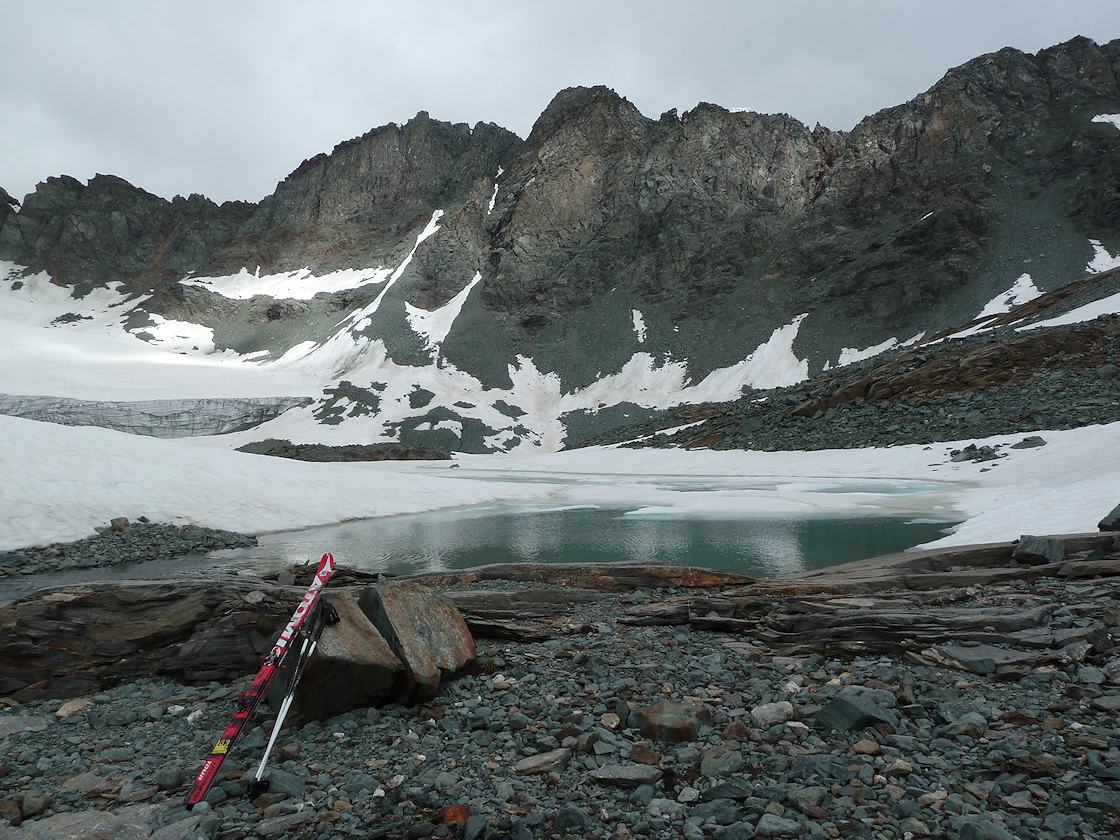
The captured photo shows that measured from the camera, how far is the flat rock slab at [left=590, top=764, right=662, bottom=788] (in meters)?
4.43

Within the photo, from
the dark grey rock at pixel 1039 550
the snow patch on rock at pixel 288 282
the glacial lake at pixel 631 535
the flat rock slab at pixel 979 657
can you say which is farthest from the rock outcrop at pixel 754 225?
the flat rock slab at pixel 979 657

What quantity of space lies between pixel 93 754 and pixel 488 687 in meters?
3.93

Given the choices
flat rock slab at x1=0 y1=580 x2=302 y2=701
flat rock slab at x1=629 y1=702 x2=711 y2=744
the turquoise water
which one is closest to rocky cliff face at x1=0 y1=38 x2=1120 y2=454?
the turquoise water

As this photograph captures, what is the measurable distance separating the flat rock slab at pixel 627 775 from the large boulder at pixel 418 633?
7.79ft

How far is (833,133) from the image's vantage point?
104 meters

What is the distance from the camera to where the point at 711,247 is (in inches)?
3932

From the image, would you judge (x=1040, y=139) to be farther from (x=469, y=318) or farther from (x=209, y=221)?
(x=209, y=221)

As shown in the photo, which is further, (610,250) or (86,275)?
(86,275)

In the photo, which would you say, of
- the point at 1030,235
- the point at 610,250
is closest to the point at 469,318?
the point at 610,250

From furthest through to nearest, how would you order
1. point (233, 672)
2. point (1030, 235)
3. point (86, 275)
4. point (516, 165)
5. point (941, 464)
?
point (86, 275) < point (516, 165) < point (1030, 235) < point (941, 464) < point (233, 672)

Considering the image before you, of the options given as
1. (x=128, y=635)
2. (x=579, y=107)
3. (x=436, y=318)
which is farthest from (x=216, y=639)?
(x=579, y=107)

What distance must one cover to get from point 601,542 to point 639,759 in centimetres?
1570

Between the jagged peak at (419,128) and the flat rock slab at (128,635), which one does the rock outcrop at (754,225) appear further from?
the flat rock slab at (128,635)

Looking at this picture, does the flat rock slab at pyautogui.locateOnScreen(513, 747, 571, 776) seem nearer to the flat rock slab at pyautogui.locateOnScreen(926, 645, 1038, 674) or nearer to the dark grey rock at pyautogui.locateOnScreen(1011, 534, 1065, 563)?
the flat rock slab at pyautogui.locateOnScreen(926, 645, 1038, 674)
